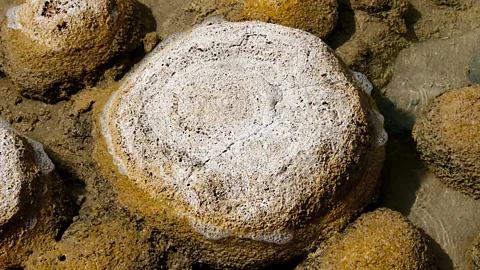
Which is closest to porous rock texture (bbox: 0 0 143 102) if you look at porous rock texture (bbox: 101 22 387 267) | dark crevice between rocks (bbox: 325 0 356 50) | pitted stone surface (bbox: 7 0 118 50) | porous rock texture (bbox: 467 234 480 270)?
pitted stone surface (bbox: 7 0 118 50)

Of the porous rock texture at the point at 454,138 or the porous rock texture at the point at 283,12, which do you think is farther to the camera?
the porous rock texture at the point at 283,12

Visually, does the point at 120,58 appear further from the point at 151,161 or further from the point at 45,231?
the point at 45,231

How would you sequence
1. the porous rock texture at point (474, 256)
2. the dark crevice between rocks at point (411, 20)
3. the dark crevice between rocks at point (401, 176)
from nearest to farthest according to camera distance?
the porous rock texture at point (474, 256), the dark crevice between rocks at point (401, 176), the dark crevice between rocks at point (411, 20)

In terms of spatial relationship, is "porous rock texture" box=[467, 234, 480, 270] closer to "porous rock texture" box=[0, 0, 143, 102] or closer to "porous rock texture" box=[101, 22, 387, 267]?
"porous rock texture" box=[101, 22, 387, 267]

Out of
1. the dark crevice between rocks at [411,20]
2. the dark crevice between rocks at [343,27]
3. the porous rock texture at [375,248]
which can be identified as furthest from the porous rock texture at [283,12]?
the porous rock texture at [375,248]

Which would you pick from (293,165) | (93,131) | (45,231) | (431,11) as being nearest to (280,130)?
(293,165)

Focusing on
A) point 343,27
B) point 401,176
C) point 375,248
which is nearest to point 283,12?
point 343,27

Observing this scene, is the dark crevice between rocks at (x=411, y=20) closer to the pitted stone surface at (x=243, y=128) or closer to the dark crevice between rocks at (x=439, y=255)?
the pitted stone surface at (x=243, y=128)
